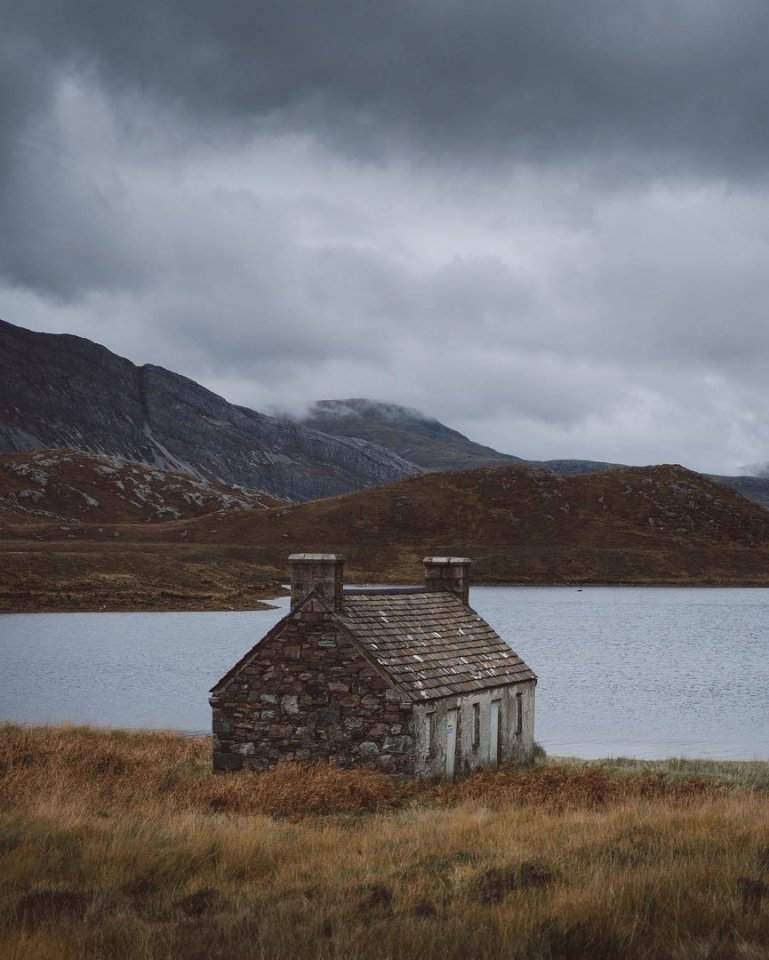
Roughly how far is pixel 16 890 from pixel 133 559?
335 ft

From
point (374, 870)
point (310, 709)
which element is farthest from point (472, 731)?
point (374, 870)

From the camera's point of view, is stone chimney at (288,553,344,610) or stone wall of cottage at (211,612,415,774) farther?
stone chimney at (288,553,344,610)

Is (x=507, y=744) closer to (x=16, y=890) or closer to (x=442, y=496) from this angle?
(x=16, y=890)

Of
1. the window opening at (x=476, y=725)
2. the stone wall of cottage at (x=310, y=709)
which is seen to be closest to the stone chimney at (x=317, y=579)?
the stone wall of cottage at (x=310, y=709)

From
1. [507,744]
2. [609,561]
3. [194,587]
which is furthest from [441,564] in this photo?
[609,561]

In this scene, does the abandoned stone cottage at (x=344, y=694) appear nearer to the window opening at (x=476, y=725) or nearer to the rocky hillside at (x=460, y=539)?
the window opening at (x=476, y=725)

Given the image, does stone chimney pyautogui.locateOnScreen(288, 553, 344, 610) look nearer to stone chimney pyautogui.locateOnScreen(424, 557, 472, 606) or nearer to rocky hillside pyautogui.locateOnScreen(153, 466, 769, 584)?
stone chimney pyautogui.locateOnScreen(424, 557, 472, 606)

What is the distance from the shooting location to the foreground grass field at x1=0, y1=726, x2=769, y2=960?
26.2ft

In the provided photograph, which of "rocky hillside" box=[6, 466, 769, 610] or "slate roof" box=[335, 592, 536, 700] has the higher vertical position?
"rocky hillside" box=[6, 466, 769, 610]

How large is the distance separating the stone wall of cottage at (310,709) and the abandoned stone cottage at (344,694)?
0.02m

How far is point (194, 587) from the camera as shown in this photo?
10538 cm

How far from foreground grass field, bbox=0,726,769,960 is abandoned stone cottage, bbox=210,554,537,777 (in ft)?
5.94

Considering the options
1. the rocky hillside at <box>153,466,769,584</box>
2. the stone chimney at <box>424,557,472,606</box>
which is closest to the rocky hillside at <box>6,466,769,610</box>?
the rocky hillside at <box>153,466,769,584</box>

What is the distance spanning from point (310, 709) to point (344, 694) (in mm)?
869
